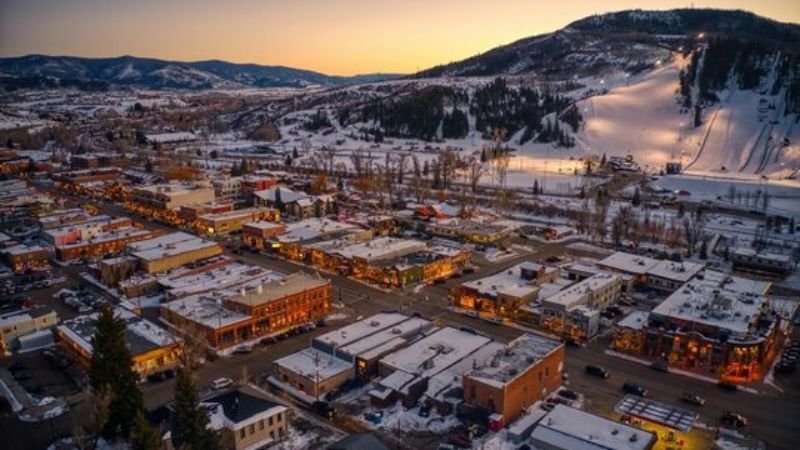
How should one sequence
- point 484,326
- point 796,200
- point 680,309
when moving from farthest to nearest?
point 796,200 → point 484,326 → point 680,309

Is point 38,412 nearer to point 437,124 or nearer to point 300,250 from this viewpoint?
point 300,250

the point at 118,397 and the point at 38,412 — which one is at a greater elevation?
the point at 118,397

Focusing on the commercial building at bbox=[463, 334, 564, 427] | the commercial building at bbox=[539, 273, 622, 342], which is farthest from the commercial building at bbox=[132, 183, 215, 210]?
the commercial building at bbox=[463, 334, 564, 427]

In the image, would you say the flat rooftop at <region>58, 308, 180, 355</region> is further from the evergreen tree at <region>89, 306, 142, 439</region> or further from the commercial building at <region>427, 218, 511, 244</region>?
the commercial building at <region>427, 218, 511, 244</region>

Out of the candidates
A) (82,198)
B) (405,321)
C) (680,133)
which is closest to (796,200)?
(680,133)

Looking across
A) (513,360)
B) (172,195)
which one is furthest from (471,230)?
(172,195)

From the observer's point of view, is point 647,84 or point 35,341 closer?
point 35,341
